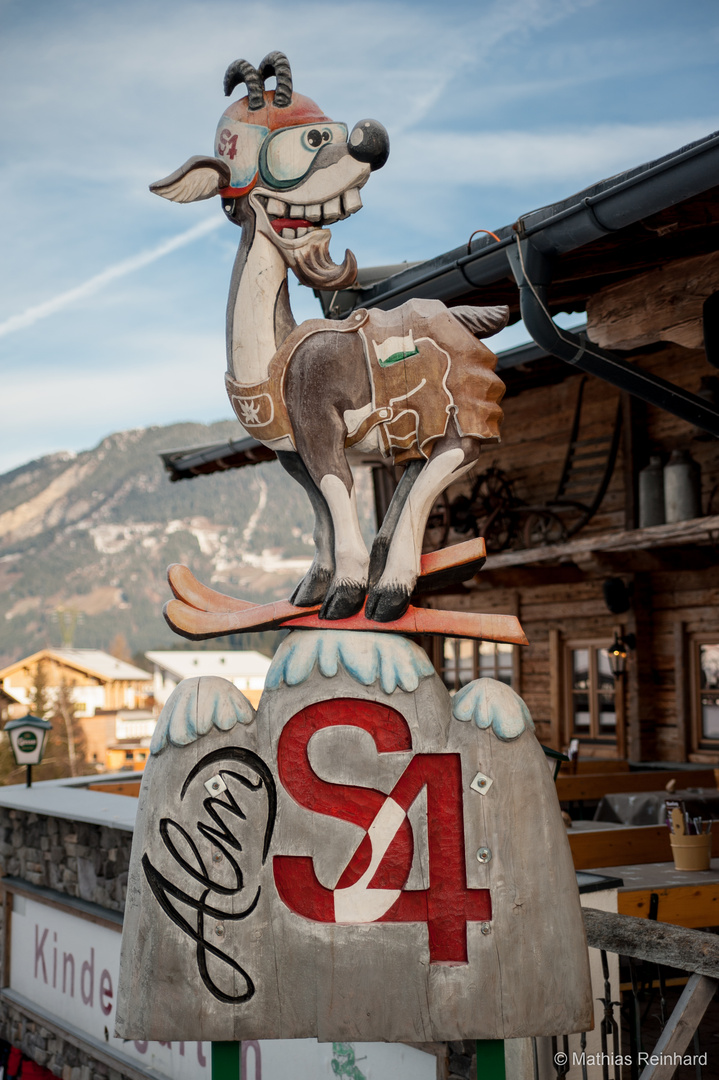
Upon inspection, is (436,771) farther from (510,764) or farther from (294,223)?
(294,223)

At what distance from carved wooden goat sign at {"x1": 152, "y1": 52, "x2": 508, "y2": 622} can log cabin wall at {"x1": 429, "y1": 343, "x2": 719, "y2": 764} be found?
4775 mm

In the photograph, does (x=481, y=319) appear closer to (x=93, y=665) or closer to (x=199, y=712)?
(x=199, y=712)

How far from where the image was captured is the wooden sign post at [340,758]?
2.23 m

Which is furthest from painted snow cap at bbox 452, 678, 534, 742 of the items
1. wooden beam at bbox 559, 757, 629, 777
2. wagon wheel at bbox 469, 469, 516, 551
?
wagon wheel at bbox 469, 469, 516, 551

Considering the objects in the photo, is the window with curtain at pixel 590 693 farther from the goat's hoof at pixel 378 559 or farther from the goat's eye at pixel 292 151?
the goat's eye at pixel 292 151

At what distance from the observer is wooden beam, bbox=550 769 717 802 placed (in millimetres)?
6832

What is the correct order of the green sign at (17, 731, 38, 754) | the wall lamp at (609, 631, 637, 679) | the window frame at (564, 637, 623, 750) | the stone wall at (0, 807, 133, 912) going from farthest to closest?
the window frame at (564, 637, 623, 750) < the wall lamp at (609, 631, 637, 679) < the green sign at (17, 731, 38, 754) < the stone wall at (0, 807, 133, 912)

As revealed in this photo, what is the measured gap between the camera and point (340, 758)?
2.33 meters

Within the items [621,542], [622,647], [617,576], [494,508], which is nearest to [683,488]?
[621,542]

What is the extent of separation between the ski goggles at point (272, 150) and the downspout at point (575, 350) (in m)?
1.75

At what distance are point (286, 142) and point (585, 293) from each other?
2.86 metres

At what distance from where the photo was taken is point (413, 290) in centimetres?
490

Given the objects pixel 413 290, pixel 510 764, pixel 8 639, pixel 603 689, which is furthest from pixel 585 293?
pixel 8 639

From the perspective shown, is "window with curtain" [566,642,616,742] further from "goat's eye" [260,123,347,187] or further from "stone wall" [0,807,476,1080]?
"goat's eye" [260,123,347,187]
